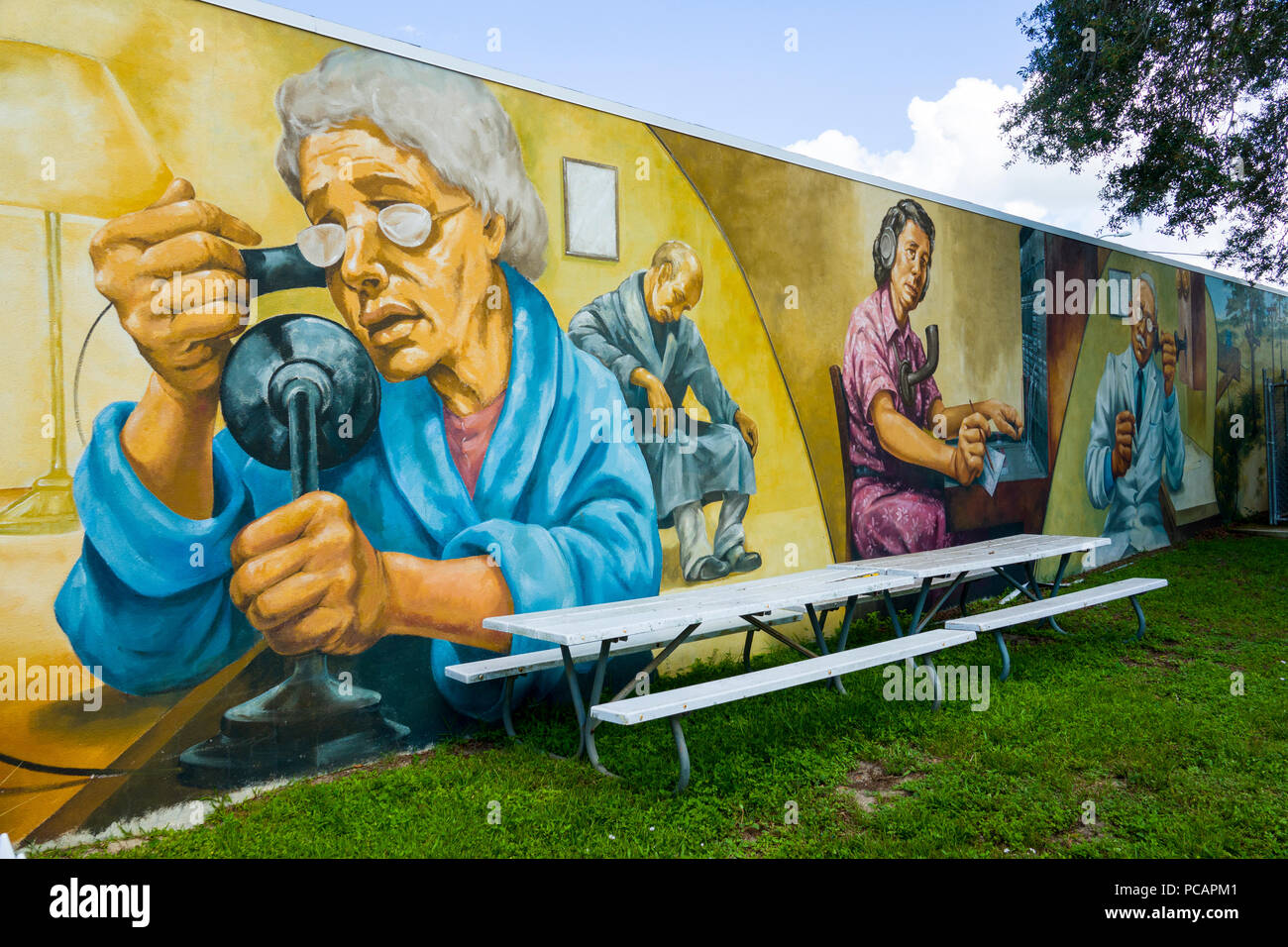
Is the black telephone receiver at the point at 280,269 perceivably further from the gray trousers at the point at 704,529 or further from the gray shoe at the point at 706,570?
the gray shoe at the point at 706,570

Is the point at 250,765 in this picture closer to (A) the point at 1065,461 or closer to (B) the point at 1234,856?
(B) the point at 1234,856

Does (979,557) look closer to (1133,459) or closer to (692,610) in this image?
(692,610)

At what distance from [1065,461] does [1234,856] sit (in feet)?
25.0

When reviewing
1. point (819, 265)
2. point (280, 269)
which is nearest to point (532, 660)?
point (280, 269)

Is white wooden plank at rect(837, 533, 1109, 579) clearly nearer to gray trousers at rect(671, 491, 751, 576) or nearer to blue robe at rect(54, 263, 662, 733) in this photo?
gray trousers at rect(671, 491, 751, 576)

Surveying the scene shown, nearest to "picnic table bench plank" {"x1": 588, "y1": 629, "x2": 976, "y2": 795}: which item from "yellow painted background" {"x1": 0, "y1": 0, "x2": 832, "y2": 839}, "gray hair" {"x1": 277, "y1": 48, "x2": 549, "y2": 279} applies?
"yellow painted background" {"x1": 0, "y1": 0, "x2": 832, "y2": 839}

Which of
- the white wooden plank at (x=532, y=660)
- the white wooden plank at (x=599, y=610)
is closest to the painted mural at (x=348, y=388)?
the white wooden plank at (x=532, y=660)

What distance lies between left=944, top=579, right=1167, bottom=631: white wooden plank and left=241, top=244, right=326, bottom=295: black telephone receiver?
430cm

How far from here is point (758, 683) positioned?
4316 mm

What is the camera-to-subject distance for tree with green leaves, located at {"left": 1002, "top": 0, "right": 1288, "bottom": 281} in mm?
9375

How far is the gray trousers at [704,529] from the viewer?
621cm

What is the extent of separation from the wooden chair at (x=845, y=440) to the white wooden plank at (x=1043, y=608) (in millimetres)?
1179

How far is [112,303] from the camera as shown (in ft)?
13.1

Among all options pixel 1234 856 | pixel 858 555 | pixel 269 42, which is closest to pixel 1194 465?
pixel 858 555
